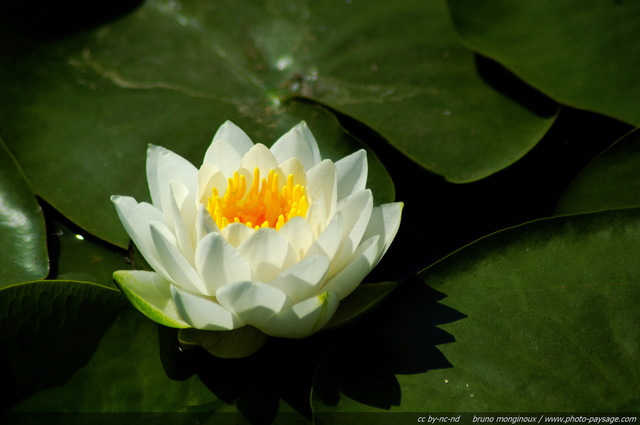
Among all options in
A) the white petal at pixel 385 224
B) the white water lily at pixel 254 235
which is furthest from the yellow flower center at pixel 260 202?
the white petal at pixel 385 224

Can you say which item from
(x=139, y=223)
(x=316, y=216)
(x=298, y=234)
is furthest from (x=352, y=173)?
(x=139, y=223)

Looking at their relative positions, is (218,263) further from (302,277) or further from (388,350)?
(388,350)

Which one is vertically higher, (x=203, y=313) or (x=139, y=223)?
(x=139, y=223)

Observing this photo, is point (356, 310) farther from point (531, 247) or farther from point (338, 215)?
point (531, 247)

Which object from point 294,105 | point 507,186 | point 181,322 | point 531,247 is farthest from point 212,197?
point 507,186

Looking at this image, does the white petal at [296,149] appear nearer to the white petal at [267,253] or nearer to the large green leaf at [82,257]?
the white petal at [267,253]
